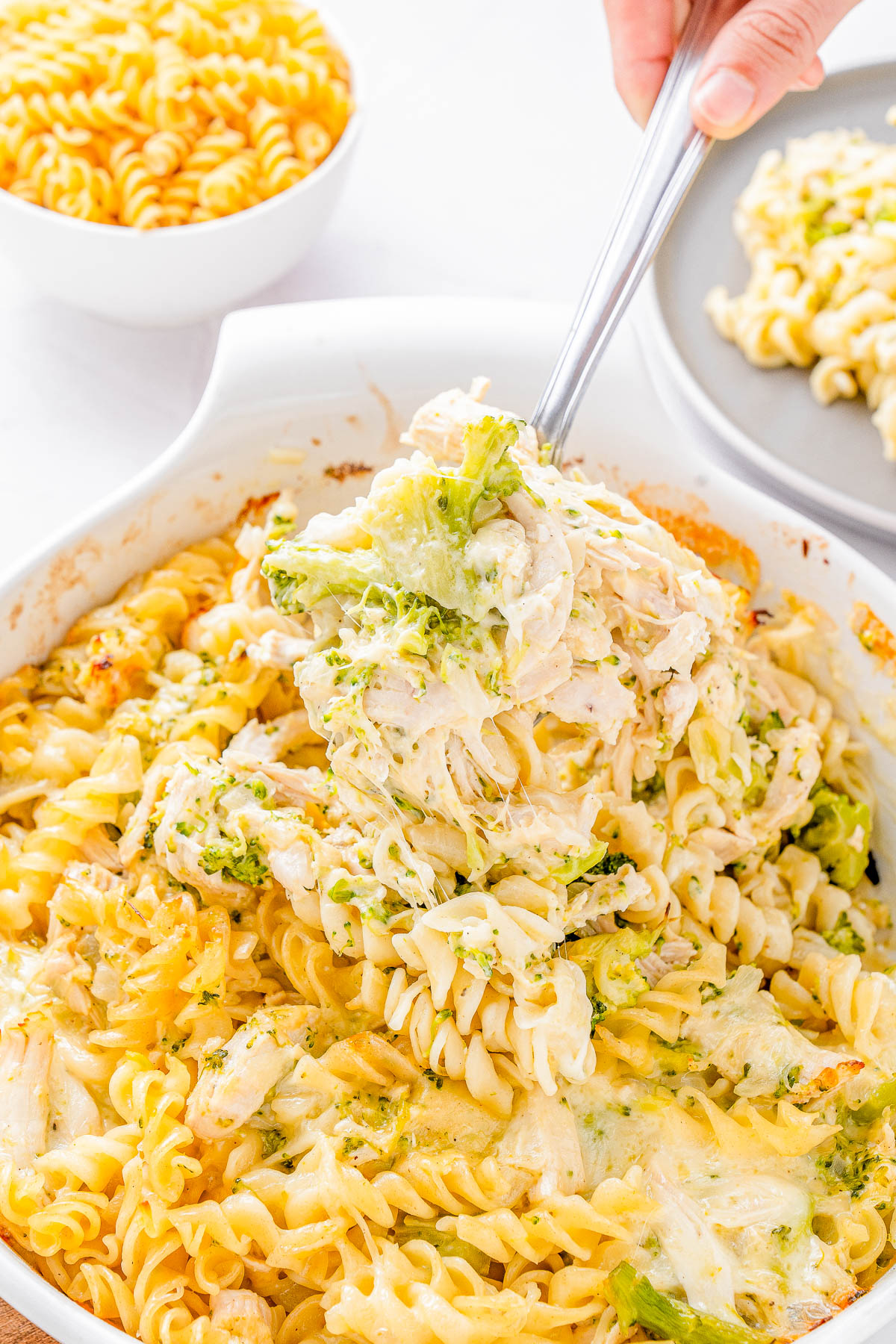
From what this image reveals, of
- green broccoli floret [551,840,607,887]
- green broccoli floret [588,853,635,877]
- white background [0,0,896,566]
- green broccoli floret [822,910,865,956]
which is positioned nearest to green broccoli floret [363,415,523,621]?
green broccoli floret [551,840,607,887]

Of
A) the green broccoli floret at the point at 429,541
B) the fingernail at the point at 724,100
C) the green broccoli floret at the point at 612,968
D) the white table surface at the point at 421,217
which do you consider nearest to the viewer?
the green broccoli floret at the point at 429,541

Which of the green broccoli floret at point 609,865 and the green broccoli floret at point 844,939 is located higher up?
the green broccoli floret at point 609,865

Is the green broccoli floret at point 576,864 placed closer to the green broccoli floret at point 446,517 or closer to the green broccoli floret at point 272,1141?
the green broccoli floret at point 446,517

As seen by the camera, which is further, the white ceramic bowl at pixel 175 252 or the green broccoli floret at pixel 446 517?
the white ceramic bowl at pixel 175 252

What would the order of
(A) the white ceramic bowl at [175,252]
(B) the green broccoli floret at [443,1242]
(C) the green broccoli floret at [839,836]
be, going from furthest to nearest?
(A) the white ceramic bowl at [175,252] < (C) the green broccoli floret at [839,836] < (B) the green broccoli floret at [443,1242]

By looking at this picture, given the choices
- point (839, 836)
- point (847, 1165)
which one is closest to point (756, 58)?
point (839, 836)

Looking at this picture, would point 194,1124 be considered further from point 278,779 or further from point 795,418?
point 795,418

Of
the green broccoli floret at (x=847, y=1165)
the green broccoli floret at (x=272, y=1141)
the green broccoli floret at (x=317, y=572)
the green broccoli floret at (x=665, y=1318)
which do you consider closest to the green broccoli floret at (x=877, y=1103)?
the green broccoli floret at (x=847, y=1165)

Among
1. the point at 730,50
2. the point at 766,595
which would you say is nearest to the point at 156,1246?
the point at 766,595
